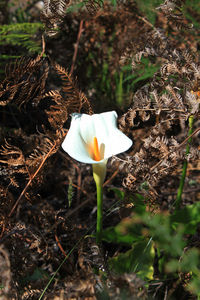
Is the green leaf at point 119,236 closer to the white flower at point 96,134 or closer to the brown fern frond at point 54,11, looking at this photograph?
the white flower at point 96,134

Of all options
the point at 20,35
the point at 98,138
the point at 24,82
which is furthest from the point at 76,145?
the point at 20,35

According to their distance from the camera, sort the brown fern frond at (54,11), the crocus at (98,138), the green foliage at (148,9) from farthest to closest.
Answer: the green foliage at (148,9) < the brown fern frond at (54,11) < the crocus at (98,138)

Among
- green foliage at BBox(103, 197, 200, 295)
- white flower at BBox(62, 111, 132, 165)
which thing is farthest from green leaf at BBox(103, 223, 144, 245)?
white flower at BBox(62, 111, 132, 165)

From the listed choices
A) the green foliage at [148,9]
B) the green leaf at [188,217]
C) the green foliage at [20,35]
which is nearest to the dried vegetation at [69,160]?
the green leaf at [188,217]

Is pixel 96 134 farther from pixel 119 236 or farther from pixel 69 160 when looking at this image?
pixel 69 160

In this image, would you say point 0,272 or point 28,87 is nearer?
point 0,272

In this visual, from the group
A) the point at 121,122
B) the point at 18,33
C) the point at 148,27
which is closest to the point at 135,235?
the point at 121,122

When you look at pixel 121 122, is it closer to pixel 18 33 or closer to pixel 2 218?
pixel 2 218

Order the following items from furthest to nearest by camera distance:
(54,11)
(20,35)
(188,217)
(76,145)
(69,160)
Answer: (20,35), (69,160), (188,217), (54,11), (76,145)
